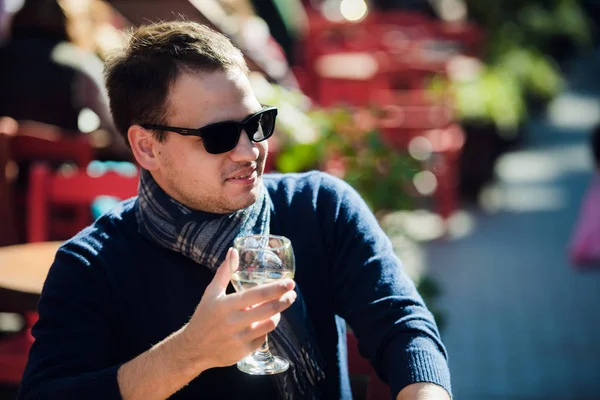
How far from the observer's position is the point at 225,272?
161 cm

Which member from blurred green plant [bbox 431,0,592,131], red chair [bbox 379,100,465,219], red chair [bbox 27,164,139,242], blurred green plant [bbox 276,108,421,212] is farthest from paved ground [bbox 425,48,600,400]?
red chair [bbox 27,164,139,242]

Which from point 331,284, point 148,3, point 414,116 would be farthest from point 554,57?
point 331,284

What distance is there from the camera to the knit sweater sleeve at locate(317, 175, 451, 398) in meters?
1.90

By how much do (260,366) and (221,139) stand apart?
0.53 metres

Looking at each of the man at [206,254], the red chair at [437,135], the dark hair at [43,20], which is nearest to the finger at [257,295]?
the man at [206,254]

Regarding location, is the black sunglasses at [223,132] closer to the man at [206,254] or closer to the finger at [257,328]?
the man at [206,254]

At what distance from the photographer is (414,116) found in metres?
7.33

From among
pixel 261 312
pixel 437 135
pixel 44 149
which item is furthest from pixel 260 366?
pixel 437 135

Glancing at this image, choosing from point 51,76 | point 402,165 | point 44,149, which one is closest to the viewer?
point 402,165

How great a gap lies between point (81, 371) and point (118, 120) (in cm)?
68

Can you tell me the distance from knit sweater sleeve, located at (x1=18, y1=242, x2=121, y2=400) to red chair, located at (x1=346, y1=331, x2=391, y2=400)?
2.09ft

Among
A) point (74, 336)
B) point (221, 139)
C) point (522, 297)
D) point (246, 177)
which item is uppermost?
point (221, 139)

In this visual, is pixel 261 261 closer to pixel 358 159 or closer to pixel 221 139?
pixel 221 139

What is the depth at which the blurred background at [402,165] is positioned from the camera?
414 cm
